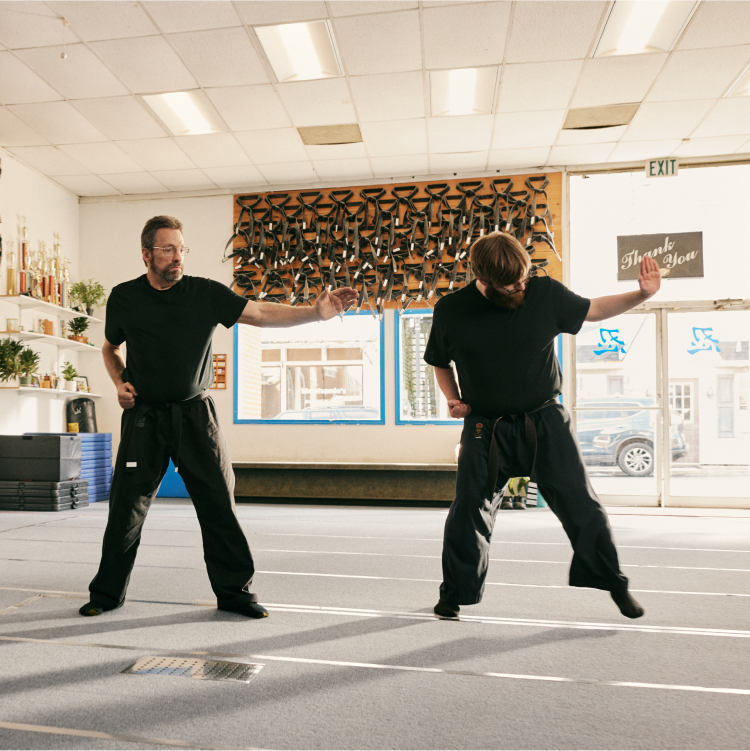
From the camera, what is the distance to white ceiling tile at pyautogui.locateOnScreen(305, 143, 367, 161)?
19.3 feet

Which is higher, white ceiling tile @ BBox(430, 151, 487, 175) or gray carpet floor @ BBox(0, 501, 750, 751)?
white ceiling tile @ BBox(430, 151, 487, 175)

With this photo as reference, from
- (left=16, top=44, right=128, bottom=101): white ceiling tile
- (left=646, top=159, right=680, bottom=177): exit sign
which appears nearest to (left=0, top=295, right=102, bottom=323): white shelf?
(left=16, top=44, right=128, bottom=101): white ceiling tile

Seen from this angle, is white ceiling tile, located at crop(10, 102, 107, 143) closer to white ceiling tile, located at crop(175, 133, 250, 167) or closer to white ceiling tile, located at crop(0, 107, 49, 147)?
white ceiling tile, located at crop(0, 107, 49, 147)

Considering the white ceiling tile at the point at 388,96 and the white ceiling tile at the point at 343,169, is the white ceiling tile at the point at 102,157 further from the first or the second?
the white ceiling tile at the point at 388,96

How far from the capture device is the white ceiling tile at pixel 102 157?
5.86 metres

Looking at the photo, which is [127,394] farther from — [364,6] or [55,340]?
[55,340]

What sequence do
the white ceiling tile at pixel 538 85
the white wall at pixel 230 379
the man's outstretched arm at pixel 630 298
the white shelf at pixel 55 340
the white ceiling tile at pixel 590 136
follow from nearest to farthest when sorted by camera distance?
1. the man's outstretched arm at pixel 630 298
2. the white ceiling tile at pixel 538 85
3. the white ceiling tile at pixel 590 136
4. the white shelf at pixel 55 340
5. the white wall at pixel 230 379

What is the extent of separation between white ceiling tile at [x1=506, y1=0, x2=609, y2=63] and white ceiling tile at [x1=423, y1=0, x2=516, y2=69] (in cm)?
10

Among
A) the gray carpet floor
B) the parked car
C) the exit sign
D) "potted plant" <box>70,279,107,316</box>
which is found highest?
the exit sign

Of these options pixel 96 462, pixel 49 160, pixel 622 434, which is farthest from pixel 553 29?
pixel 96 462

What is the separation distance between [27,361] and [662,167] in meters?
6.46

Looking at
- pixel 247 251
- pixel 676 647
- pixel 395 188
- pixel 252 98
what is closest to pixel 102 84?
pixel 252 98

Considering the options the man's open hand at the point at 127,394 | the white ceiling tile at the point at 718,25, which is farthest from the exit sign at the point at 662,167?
the man's open hand at the point at 127,394

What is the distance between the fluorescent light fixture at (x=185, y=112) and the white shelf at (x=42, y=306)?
210 cm
